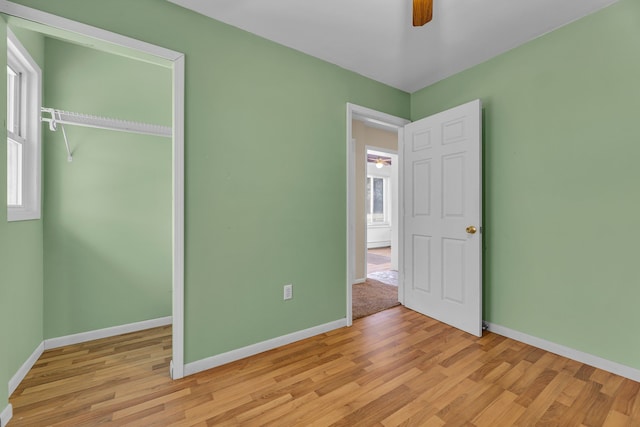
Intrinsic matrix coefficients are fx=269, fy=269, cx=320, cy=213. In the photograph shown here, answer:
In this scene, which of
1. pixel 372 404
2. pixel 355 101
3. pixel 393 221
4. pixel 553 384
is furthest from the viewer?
pixel 393 221

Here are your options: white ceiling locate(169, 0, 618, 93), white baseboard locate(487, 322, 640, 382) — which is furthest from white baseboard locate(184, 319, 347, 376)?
white ceiling locate(169, 0, 618, 93)

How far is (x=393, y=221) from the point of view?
205 inches

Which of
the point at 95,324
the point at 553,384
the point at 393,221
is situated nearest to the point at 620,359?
the point at 553,384

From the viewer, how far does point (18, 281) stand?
5.57ft

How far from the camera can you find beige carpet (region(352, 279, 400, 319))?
2973mm

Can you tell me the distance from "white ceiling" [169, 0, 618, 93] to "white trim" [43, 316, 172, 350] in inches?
102

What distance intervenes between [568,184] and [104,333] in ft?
12.8

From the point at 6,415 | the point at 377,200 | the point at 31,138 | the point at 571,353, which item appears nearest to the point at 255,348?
the point at 6,415

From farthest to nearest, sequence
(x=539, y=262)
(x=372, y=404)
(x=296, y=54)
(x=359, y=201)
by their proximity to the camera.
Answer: (x=359, y=201) → (x=296, y=54) → (x=539, y=262) → (x=372, y=404)

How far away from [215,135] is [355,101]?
1.43 m

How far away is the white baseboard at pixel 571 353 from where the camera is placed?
5.73ft

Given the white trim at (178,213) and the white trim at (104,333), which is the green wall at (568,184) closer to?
the white trim at (178,213)

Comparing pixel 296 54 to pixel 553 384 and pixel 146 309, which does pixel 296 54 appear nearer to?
pixel 146 309

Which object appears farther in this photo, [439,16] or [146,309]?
[146,309]
